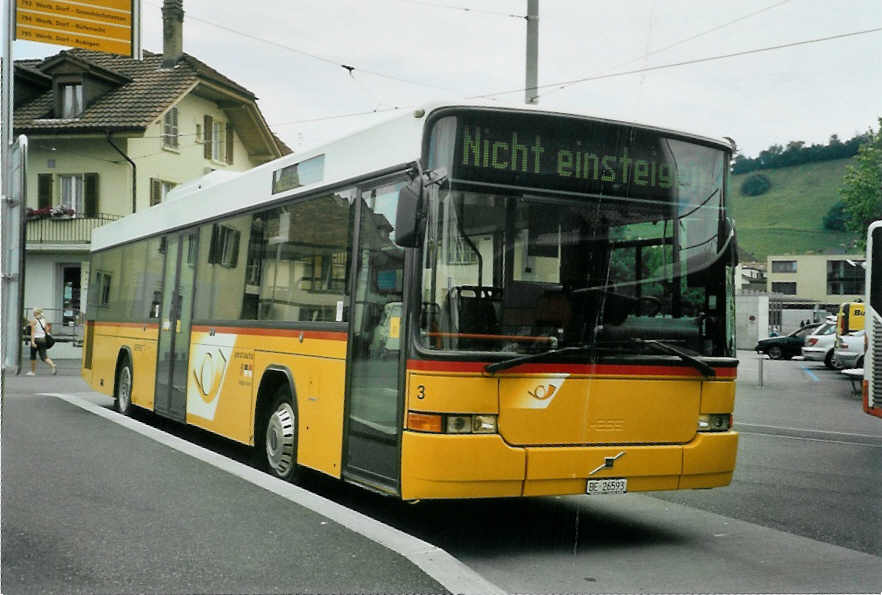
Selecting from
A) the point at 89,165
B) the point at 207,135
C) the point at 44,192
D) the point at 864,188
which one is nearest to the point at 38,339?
Answer: the point at 89,165

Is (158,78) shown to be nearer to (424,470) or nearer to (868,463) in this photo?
(868,463)

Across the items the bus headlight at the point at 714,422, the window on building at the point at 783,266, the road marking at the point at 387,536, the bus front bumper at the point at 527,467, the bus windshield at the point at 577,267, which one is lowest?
the road marking at the point at 387,536

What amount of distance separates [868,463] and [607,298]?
21.4 ft

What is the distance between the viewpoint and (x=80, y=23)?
10.2 meters

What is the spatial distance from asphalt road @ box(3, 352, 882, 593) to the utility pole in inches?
283

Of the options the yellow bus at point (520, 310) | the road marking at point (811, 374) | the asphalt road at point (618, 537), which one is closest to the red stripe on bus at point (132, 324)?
the asphalt road at point (618, 537)

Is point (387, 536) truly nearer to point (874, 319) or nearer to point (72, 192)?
point (874, 319)

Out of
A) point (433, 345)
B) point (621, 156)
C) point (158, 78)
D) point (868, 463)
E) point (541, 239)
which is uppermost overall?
point (158, 78)

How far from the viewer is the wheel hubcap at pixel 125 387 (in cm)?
1584

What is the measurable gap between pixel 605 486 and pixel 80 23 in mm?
6382

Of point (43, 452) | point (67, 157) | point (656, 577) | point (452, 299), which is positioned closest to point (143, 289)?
point (43, 452)

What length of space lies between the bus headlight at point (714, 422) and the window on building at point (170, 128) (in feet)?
124

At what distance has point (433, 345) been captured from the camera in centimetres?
721

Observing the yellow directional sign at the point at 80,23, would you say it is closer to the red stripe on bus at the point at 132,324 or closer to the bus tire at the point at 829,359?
the red stripe on bus at the point at 132,324
